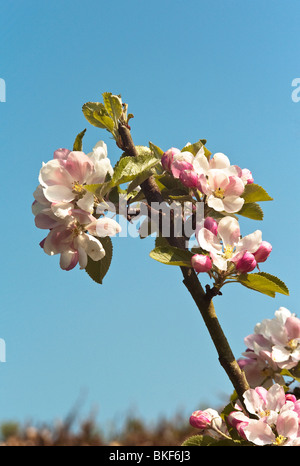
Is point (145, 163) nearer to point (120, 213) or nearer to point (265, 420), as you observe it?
point (120, 213)

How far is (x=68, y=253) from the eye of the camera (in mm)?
1253

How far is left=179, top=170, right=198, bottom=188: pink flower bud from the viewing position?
1261mm

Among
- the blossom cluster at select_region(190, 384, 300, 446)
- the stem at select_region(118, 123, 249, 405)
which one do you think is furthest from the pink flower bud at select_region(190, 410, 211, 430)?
the stem at select_region(118, 123, 249, 405)

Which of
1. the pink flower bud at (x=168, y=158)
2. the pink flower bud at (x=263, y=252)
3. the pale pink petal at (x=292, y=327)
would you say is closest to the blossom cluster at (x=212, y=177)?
the pink flower bud at (x=168, y=158)

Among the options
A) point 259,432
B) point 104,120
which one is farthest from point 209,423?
point 104,120

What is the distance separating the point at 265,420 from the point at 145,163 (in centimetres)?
64

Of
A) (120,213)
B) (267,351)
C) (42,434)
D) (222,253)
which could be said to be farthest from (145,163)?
(42,434)

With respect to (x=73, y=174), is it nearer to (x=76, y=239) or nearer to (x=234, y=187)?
(x=76, y=239)

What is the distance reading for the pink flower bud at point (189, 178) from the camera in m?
1.26

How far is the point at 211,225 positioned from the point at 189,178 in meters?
0.12

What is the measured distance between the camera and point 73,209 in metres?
1.21

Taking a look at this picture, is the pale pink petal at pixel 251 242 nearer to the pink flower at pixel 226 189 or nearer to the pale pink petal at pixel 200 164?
the pink flower at pixel 226 189

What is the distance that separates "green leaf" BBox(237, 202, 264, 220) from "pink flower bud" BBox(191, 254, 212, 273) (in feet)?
0.82
